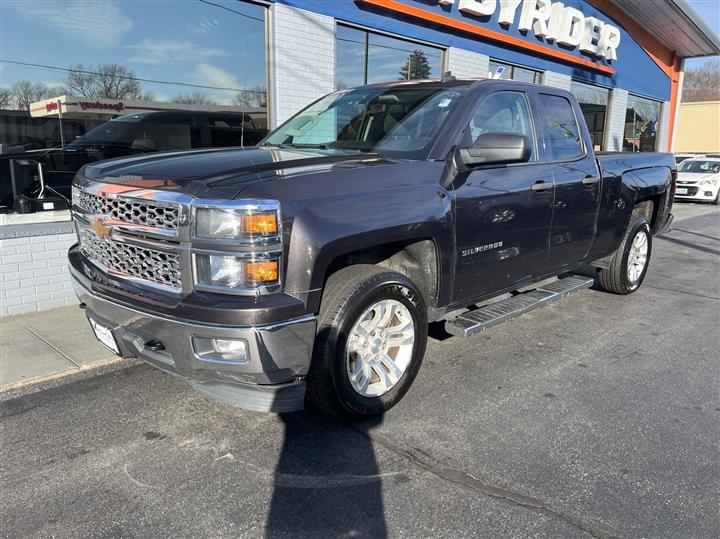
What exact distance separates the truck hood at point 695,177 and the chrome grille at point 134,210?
63.4 feet

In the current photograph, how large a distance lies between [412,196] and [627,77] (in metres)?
17.5

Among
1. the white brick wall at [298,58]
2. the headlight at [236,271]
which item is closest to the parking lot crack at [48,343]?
the headlight at [236,271]

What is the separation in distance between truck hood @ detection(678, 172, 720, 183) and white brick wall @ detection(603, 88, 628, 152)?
235 cm

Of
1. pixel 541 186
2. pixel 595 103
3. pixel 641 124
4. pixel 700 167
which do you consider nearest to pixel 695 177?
pixel 700 167

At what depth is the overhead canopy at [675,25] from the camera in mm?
16328

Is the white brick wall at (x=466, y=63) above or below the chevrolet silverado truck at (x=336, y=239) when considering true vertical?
above

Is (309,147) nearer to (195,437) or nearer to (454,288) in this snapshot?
(454,288)

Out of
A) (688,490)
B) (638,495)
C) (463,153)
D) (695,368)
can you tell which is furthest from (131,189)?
(695,368)

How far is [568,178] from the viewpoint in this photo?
477cm

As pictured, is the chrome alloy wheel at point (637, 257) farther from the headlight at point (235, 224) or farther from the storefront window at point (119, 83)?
the storefront window at point (119, 83)

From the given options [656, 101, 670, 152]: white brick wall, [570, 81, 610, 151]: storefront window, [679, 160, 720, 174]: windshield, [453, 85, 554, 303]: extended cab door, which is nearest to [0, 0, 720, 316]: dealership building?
[570, 81, 610, 151]: storefront window

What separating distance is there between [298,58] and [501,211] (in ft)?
16.8

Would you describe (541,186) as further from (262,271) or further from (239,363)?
(239,363)

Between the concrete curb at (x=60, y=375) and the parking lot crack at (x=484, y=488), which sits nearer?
the parking lot crack at (x=484, y=488)
